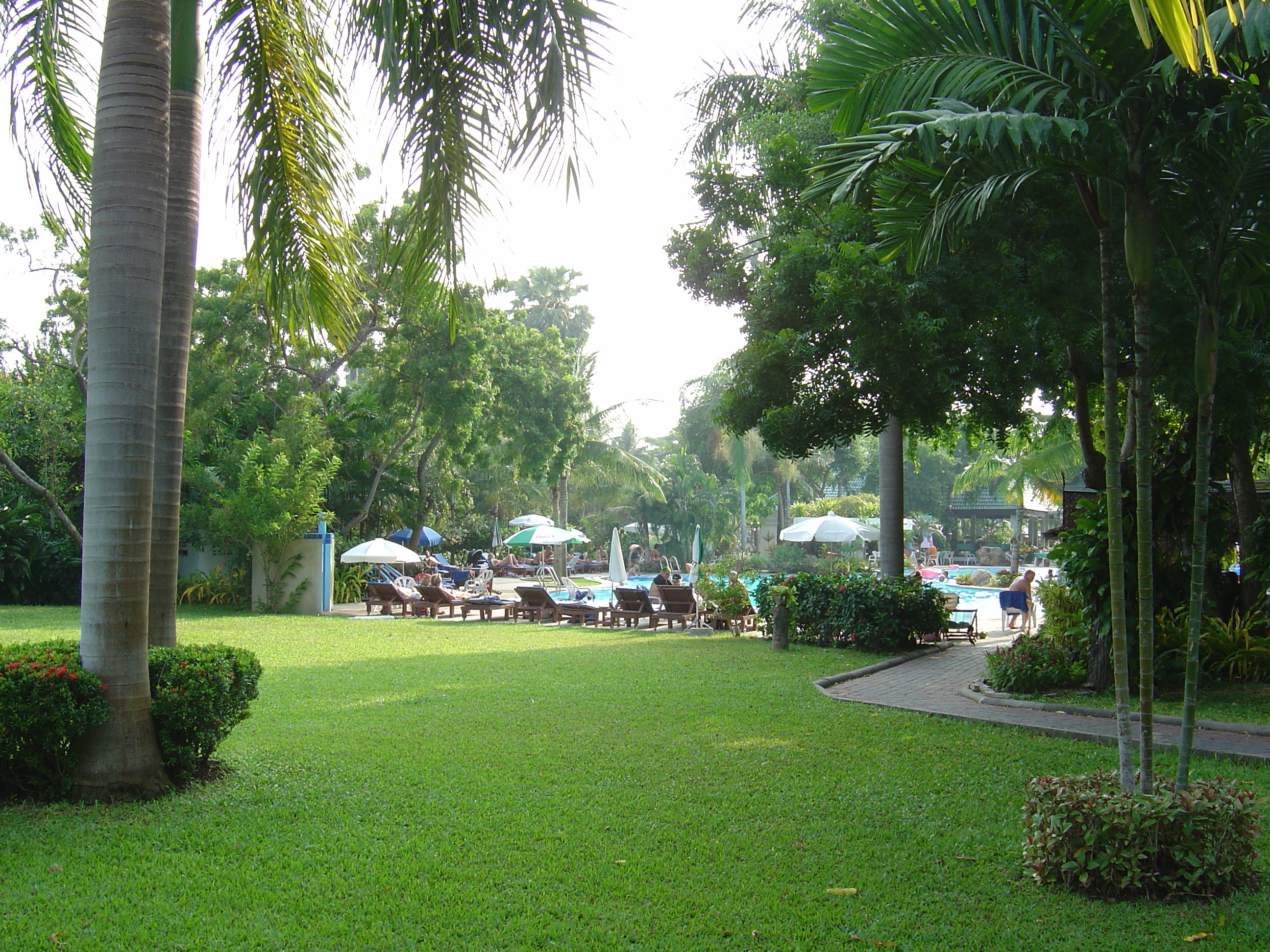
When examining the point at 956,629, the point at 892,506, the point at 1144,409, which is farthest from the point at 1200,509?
the point at 956,629

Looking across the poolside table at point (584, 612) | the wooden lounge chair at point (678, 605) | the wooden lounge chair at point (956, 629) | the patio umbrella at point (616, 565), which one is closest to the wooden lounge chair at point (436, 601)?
the poolside table at point (584, 612)

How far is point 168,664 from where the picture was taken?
19.0ft

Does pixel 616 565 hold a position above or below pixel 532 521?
below

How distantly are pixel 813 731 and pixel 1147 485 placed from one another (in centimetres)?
436

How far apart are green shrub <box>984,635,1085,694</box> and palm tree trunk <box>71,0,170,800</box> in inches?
320

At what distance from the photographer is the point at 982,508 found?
56.1m

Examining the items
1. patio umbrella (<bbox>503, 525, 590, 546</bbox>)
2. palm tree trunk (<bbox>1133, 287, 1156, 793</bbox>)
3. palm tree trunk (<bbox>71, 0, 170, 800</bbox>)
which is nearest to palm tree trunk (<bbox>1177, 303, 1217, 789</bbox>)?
palm tree trunk (<bbox>1133, 287, 1156, 793</bbox>)

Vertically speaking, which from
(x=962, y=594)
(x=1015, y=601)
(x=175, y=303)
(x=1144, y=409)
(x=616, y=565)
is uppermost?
(x=175, y=303)

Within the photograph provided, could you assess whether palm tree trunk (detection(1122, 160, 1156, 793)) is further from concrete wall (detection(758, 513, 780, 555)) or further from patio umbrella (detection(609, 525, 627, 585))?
concrete wall (detection(758, 513, 780, 555))

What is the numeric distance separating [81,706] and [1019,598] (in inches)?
604

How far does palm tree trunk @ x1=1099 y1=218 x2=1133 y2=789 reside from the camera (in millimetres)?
4184

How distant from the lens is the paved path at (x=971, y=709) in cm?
722

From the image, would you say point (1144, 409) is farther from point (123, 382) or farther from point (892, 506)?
point (892, 506)

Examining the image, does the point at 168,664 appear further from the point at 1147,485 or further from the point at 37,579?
the point at 37,579
